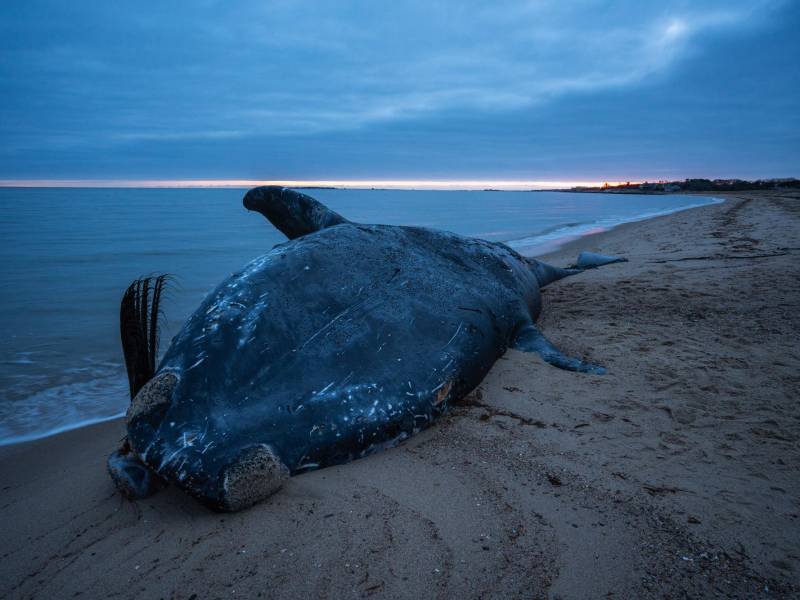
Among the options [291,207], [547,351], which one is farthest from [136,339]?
[547,351]

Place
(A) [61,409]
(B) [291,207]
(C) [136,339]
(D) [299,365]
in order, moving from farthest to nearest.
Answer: (B) [291,207] → (A) [61,409] → (C) [136,339] → (D) [299,365]

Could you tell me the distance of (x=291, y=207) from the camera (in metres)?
4.96

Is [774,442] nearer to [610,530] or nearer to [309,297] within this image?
[610,530]

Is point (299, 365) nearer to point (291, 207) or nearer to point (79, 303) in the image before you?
point (291, 207)

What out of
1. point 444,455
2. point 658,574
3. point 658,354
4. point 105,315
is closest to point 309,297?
point 444,455

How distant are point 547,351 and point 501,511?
2202 millimetres

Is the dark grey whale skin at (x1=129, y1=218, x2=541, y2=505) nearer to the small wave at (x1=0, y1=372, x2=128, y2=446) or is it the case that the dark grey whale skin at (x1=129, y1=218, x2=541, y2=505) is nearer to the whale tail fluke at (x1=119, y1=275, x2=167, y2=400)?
the whale tail fluke at (x1=119, y1=275, x2=167, y2=400)

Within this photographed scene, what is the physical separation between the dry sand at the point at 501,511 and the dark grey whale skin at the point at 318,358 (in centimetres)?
23

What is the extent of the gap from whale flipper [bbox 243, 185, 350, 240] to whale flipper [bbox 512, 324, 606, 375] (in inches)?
87.3

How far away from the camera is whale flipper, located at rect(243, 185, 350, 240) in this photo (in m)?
4.82

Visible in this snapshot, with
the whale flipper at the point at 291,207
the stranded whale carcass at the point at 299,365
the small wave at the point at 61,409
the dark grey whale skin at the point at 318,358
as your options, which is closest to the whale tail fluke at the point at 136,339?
the stranded whale carcass at the point at 299,365

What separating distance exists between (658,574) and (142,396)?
8.61ft

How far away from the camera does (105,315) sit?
287 inches

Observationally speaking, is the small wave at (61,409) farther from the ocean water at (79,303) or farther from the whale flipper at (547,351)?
the whale flipper at (547,351)
